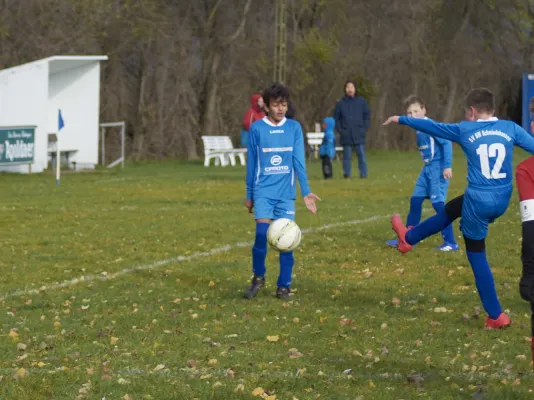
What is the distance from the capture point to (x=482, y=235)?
8.39 m

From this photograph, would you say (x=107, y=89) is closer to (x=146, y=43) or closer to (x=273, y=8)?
(x=146, y=43)

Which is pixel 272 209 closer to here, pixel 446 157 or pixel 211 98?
pixel 446 157

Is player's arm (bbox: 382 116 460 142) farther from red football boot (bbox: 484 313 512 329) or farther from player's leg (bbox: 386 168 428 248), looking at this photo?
player's leg (bbox: 386 168 428 248)

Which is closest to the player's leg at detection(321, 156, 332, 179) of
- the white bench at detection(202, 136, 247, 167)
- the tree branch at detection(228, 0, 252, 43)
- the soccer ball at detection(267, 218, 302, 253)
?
the white bench at detection(202, 136, 247, 167)

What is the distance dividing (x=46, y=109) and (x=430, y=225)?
19.5 meters

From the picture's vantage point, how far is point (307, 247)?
13.2m

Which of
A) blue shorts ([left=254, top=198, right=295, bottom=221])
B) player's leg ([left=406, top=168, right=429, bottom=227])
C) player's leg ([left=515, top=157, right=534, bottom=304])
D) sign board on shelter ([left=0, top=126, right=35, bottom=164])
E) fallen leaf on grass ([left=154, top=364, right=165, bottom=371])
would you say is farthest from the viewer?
sign board on shelter ([left=0, top=126, right=35, bottom=164])

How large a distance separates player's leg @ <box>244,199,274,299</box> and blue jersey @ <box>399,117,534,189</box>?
6.13ft

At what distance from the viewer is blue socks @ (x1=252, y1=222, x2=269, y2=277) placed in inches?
386

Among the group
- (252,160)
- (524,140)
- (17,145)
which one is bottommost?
(17,145)

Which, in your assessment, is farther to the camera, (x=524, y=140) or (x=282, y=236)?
(x=282, y=236)

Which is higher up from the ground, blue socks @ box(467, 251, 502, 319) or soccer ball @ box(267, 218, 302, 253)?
soccer ball @ box(267, 218, 302, 253)

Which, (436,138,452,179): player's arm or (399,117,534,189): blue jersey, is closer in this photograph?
(399,117,534,189): blue jersey

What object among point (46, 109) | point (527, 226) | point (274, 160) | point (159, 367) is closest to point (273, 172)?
point (274, 160)
